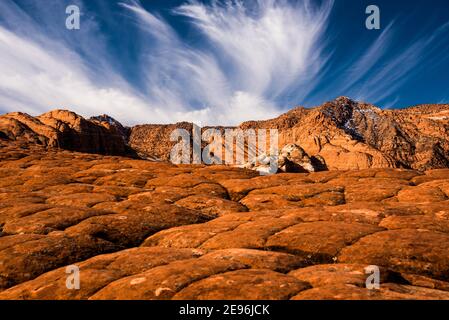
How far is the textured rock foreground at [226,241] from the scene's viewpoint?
1371cm

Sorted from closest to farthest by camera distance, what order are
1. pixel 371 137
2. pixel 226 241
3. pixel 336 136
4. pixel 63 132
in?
1. pixel 226 241
2. pixel 63 132
3. pixel 336 136
4. pixel 371 137

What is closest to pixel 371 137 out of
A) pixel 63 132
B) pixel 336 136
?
pixel 336 136

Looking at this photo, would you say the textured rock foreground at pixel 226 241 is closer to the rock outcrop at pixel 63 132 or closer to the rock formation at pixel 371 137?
the rock outcrop at pixel 63 132

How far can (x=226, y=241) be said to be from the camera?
70.4ft

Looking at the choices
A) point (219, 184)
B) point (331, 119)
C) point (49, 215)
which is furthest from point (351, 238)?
point (331, 119)

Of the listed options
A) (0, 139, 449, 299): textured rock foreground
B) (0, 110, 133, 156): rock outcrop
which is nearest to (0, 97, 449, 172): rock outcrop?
(0, 110, 133, 156): rock outcrop

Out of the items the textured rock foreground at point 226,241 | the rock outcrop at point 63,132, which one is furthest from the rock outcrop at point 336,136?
the textured rock foreground at point 226,241

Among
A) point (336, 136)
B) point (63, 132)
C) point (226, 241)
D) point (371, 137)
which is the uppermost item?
point (371, 137)

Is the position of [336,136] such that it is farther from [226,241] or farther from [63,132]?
[226,241]

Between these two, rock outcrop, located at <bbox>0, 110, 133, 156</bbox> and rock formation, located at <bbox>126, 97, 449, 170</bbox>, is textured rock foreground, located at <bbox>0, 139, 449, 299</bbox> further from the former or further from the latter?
rock formation, located at <bbox>126, 97, 449, 170</bbox>

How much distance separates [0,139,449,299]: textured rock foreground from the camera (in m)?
13.7
